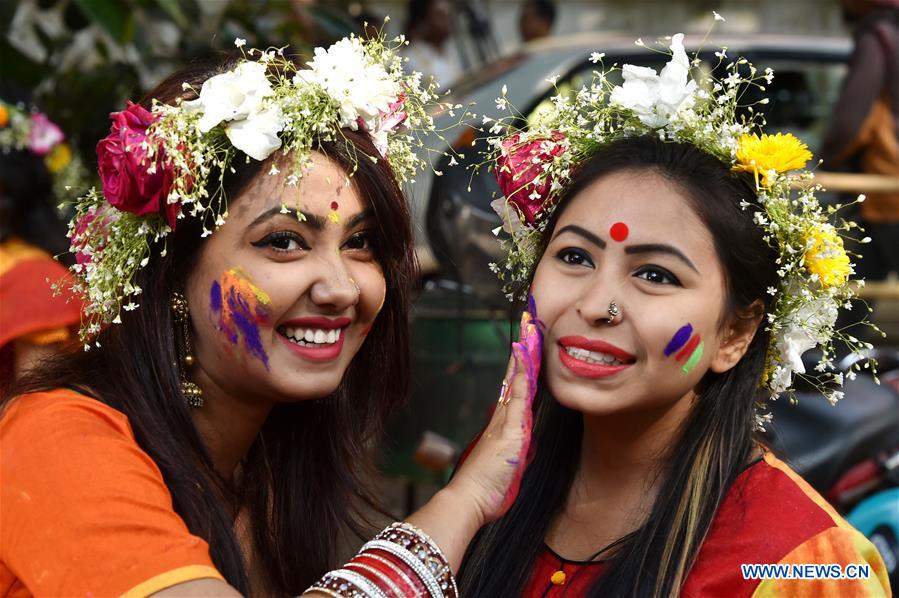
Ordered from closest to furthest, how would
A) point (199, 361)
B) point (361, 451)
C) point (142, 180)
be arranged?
point (142, 180)
point (199, 361)
point (361, 451)

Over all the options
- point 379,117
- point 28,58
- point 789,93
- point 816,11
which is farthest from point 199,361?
point 816,11

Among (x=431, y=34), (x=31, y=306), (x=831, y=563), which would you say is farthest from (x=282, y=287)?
(x=431, y=34)

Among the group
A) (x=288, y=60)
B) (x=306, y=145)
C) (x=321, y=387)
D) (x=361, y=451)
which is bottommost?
(x=361, y=451)

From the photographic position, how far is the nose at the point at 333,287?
7.80 ft

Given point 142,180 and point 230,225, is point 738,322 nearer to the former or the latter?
Answer: point 230,225

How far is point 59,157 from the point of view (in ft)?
19.5

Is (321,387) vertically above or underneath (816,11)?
underneath

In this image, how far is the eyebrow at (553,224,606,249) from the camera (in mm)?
2439

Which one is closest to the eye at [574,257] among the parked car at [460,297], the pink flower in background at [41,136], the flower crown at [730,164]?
the flower crown at [730,164]

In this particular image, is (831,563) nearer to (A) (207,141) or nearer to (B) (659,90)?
(B) (659,90)

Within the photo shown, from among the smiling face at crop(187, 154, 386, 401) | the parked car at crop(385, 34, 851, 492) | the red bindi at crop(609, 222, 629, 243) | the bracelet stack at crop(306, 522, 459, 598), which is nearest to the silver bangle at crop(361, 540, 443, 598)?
the bracelet stack at crop(306, 522, 459, 598)

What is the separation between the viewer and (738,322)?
2535mm

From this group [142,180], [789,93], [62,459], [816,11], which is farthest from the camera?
[816,11]

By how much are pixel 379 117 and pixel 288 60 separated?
230mm
